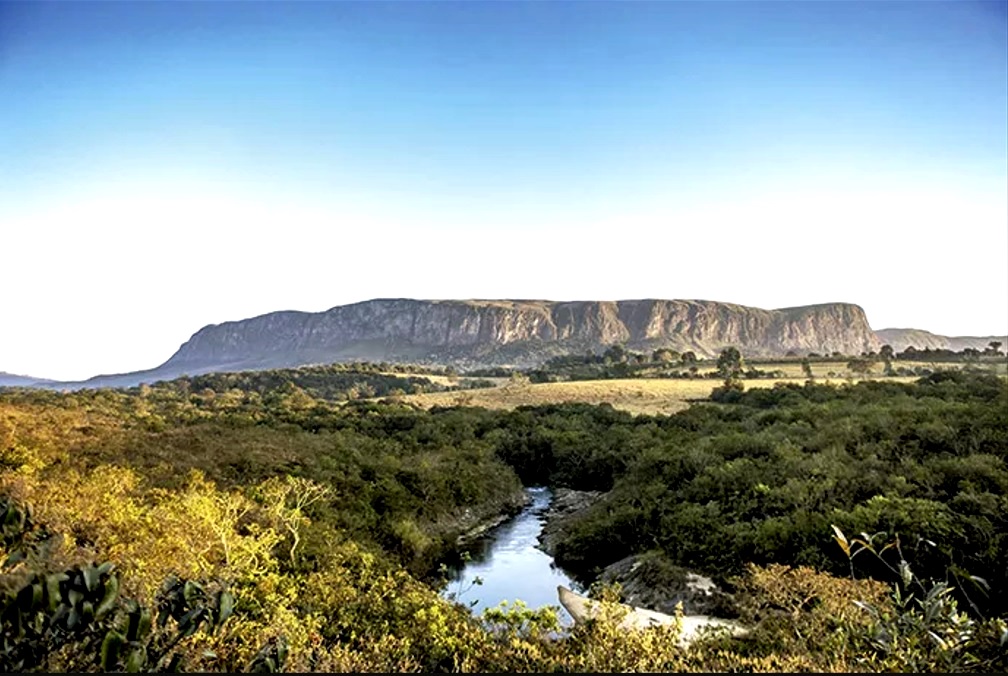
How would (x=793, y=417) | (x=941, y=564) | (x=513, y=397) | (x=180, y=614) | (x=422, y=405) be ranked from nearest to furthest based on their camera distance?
(x=180, y=614)
(x=941, y=564)
(x=793, y=417)
(x=422, y=405)
(x=513, y=397)

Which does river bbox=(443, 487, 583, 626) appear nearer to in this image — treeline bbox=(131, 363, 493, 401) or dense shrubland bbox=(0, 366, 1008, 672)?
dense shrubland bbox=(0, 366, 1008, 672)

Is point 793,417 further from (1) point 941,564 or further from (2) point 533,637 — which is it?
(2) point 533,637

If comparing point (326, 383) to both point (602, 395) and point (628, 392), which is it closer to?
point (602, 395)

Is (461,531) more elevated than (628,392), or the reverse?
(628,392)

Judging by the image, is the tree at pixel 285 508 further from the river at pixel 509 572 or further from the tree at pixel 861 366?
the tree at pixel 861 366

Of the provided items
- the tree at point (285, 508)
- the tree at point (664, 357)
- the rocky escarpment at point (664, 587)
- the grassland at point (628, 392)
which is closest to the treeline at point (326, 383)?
the grassland at point (628, 392)

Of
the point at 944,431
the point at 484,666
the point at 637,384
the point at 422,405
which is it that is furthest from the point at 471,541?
the point at 637,384

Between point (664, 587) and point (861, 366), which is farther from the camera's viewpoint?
point (861, 366)

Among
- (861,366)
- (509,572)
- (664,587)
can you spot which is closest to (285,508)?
(509,572)
